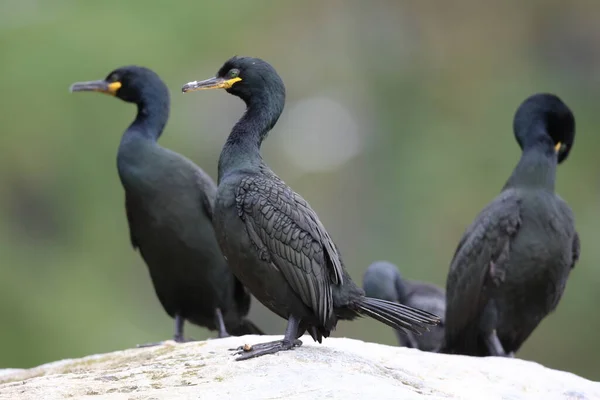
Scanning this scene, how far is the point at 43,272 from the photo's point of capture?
49.1ft

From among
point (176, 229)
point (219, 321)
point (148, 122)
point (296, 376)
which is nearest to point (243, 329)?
point (219, 321)

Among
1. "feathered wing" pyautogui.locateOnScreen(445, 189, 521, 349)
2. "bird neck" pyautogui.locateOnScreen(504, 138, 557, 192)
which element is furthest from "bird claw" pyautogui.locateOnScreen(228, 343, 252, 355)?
"bird neck" pyautogui.locateOnScreen(504, 138, 557, 192)

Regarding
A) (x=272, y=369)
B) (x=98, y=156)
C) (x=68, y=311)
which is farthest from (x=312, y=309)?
(x=98, y=156)

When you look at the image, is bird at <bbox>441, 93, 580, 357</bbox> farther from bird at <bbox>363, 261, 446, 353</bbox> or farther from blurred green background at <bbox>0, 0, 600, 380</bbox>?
blurred green background at <bbox>0, 0, 600, 380</bbox>

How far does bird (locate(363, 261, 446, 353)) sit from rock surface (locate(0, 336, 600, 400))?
8.33 ft

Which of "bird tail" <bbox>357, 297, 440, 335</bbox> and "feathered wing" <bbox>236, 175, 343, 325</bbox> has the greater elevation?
"feathered wing" <bbox>236, 175, 343, 325</bbox>

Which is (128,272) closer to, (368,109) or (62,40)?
(62,40)

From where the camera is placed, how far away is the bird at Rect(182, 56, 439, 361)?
17.4 ft

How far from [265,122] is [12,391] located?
76.3 inches

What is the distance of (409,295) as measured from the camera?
9375mm

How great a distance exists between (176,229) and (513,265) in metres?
2.30

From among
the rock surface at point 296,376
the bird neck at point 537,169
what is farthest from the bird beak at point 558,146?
the rock surface at point 296,376

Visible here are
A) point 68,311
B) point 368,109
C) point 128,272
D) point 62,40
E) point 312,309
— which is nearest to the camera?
point 312,309

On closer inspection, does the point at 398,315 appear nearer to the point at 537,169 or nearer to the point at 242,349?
the point at 242,349
